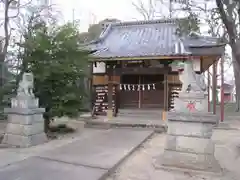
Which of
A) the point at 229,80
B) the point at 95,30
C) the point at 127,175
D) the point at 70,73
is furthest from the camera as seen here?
the point at 229,80

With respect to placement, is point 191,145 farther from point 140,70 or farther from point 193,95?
point 140,70

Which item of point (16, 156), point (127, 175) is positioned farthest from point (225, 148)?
point (16, 156)

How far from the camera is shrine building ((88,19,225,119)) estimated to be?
36.1ft

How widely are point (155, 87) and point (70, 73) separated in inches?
227

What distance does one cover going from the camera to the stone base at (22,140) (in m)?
6.70

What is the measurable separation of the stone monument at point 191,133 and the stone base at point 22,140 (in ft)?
11.7

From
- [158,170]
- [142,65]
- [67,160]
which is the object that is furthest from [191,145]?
[142,65]

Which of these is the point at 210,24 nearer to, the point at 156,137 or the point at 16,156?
the point at 156,137

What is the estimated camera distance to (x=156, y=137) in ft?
28.9

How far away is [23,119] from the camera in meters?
6.79

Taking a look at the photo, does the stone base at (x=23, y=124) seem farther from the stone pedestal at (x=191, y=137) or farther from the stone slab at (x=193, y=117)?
the stone slab at (x=193, y=117)

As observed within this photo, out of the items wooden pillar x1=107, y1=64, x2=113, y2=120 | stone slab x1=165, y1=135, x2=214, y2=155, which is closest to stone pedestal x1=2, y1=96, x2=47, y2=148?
stone slab x1=165, y1=135, x2=214, y2=155

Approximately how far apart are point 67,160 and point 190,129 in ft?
8.49

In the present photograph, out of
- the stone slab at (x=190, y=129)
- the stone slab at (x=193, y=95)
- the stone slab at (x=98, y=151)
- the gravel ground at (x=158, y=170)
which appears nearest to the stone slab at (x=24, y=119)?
the stone slab at (x=98, y=151)
